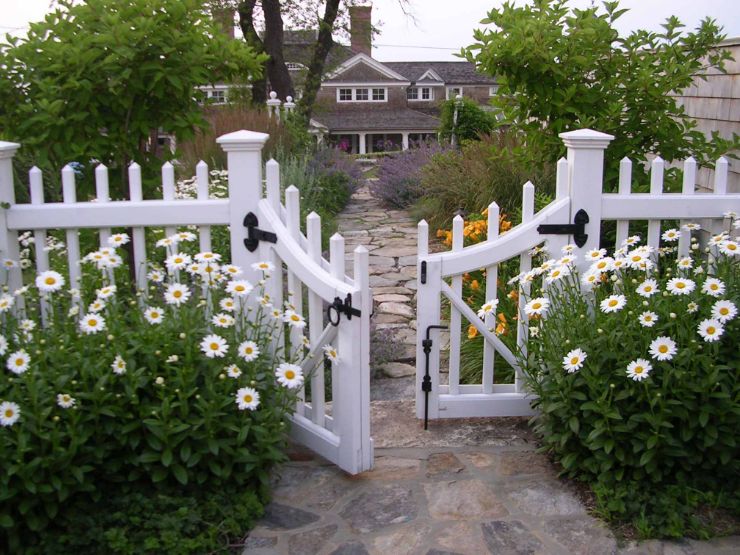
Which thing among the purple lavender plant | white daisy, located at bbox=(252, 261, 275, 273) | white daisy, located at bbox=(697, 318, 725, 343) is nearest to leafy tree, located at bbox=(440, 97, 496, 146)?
the purple lavender plant

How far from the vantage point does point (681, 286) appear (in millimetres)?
2910

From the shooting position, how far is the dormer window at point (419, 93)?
162ft

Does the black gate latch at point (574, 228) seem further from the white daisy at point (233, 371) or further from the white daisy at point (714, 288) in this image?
the white daisy at point (233, 371)

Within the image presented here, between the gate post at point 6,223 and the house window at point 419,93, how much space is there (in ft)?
155

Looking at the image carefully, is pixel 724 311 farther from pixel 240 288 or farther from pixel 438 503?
pixel 240 288

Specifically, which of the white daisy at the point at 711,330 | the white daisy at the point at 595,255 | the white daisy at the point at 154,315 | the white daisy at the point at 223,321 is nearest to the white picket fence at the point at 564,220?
the white daisy at the point at 595,255

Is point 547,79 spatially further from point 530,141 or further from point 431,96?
point 431,96

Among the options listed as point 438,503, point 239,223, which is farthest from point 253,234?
point 438,503

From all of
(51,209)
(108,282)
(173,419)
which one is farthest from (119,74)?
(173,419)

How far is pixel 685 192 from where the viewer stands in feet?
11.7

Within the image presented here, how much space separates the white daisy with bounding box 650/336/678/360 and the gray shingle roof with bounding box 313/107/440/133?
145 ft

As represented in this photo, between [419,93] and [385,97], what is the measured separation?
2654mm

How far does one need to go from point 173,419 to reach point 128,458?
23 centimetres

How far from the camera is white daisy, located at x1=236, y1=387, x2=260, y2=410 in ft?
9.15
